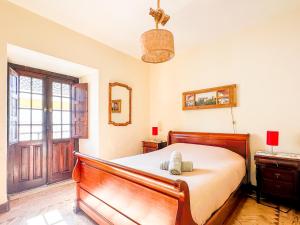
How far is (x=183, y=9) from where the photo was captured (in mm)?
2498

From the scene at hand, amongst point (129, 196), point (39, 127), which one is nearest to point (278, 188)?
point (129, 196)

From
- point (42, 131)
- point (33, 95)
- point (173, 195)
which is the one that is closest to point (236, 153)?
point (173, 195)

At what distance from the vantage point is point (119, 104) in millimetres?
3859

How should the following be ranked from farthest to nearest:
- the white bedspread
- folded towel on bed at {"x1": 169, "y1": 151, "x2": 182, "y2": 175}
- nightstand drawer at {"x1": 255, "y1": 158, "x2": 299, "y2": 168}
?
nightstand drawer at {"x1": 255, "y1": 158, "x2": 299, "y2": 168} < folded towel on bed at {"x1": 169, "y1": 151, "x2": 182, "y2": 175} < the white bedspread

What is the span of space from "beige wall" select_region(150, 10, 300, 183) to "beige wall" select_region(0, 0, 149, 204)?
986mm

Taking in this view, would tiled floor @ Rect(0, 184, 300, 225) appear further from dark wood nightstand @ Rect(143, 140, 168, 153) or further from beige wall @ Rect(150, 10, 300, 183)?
dark wood nightstand @ Rect(143, 140, 168, 153)

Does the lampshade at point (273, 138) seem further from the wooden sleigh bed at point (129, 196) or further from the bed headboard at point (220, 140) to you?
the wooden sleigh bed at point (129, 196)

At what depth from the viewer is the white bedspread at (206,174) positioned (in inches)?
57.0

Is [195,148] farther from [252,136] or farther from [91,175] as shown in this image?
[91,175]

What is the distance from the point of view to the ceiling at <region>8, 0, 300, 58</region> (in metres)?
2.40

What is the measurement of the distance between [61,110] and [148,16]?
8.34 feet

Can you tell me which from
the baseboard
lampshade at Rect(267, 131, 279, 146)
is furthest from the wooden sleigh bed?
the baseboard

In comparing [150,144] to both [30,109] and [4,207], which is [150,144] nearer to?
[30,109]

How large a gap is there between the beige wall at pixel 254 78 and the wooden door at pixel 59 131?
239 cm
